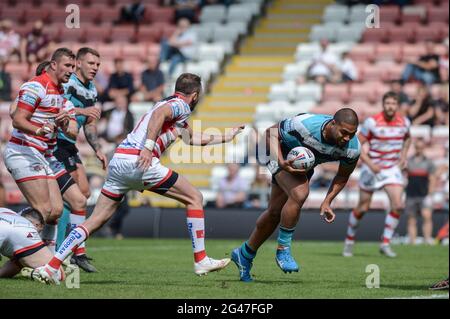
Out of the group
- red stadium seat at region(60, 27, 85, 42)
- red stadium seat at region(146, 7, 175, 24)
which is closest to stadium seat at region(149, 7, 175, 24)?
red stadium seat at region(146, 7, 175, 24)

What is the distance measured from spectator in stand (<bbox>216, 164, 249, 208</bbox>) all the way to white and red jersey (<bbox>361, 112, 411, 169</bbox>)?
5.01 meters

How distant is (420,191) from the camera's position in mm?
20672

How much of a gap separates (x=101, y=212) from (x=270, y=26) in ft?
61.0

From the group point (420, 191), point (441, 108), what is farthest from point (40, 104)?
point (441, 108)

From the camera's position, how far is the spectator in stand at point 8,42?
2650cm

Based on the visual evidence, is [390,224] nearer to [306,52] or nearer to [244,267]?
[244,267]

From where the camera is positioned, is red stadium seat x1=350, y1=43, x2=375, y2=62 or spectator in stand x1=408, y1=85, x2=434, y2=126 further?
red stadium seat x1=350, y1=43, x2=375, y2=62

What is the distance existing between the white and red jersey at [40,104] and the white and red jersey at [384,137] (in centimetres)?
624

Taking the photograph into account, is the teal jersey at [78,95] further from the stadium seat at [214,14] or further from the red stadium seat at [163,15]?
the red stadium seat at [163,15]

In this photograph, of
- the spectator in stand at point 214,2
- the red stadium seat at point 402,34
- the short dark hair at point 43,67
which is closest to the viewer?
the short dark hair at point 43,67

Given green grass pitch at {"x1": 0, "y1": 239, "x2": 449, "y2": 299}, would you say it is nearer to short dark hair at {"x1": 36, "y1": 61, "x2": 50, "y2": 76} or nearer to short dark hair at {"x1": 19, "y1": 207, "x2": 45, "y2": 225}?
short dark hair at {"x1": 19, "y1": 207, "x2": 45, "y2": 225}

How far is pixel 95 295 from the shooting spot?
363 inches

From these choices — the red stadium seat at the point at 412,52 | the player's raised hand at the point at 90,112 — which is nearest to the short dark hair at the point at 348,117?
the player's raised hand at the point at 90,112

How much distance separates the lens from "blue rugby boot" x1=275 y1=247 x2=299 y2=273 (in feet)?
34.5
